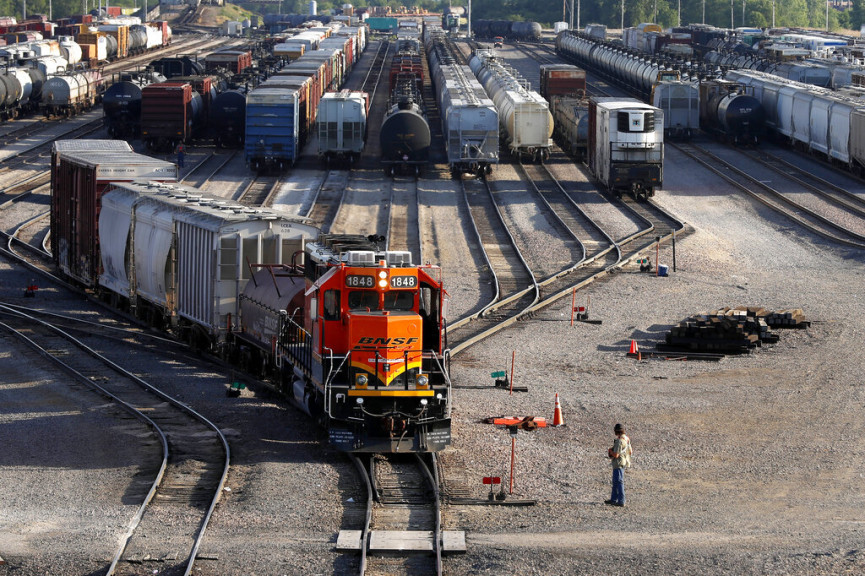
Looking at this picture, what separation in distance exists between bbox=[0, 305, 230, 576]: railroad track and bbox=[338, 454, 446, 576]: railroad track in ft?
7.20

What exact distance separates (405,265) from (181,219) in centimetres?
893

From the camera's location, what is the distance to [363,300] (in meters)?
20.1

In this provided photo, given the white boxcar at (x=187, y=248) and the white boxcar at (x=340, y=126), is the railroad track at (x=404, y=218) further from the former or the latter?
the white boxcar at (x=187, y=248)

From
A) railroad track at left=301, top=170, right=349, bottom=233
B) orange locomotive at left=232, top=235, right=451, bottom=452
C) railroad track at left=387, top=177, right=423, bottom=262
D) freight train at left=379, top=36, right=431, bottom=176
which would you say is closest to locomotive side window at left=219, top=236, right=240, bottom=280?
orange locomotive at left=232, top=235, right=451, bottom=452

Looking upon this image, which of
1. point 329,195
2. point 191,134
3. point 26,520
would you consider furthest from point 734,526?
point 191,134

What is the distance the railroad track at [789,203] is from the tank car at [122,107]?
28193mm

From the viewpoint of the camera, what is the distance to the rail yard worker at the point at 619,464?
18250 mm

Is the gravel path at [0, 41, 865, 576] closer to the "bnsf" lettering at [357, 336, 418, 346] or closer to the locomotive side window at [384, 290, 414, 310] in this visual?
the "bnsf" lettering at [357, 336, 418, 346]

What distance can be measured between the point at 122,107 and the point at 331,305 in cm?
4709

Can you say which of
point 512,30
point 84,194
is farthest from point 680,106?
point 512,30

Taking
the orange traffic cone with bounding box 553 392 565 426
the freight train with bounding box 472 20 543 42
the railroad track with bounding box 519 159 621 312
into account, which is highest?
the freight train with bounding box 472 20 543 42

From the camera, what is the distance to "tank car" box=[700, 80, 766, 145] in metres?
64.5

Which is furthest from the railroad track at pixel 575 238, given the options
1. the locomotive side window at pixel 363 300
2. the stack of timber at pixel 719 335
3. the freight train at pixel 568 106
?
the locomotive side window at pixel 363 300

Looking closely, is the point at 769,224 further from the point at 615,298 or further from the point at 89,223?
the point at 89,223
